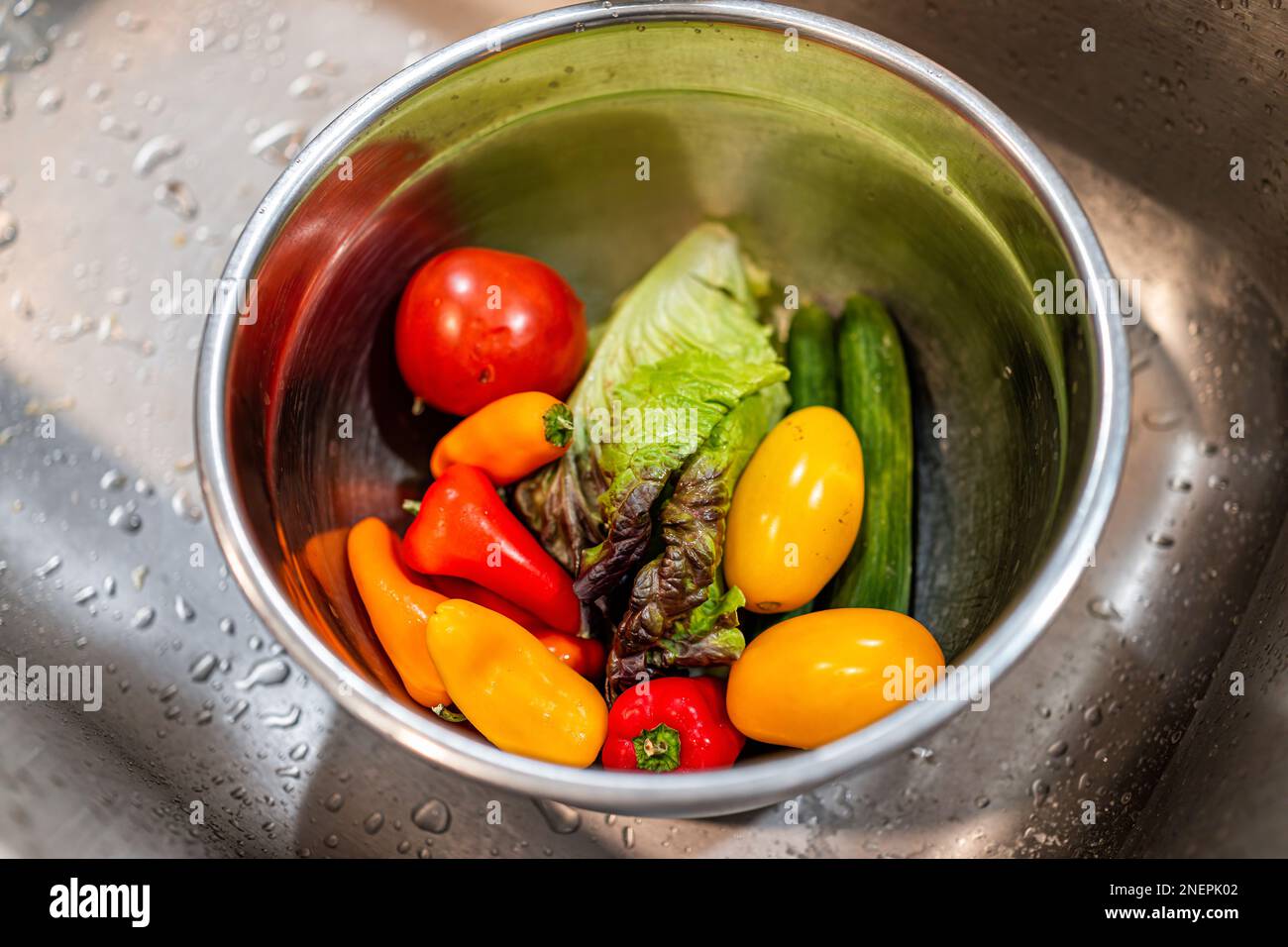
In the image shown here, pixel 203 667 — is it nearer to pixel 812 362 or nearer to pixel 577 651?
pixel 577 651

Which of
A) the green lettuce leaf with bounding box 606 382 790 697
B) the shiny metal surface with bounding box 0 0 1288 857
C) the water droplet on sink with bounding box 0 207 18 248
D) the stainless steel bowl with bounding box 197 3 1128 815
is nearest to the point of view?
the stainless steel bowl with bounding box 197 3 1128 815

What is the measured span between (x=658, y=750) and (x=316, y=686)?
0.35 meters

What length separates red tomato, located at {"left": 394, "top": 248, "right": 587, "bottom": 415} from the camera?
0.79m

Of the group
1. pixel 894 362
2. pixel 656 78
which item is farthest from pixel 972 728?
pixel 656 78

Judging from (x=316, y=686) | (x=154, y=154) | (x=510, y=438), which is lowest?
(x=316, y=686)

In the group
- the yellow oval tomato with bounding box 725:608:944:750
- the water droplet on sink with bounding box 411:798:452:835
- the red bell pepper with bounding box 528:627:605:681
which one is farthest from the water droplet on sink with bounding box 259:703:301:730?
the yellow oval tomato with bounding box 725:608:944:750

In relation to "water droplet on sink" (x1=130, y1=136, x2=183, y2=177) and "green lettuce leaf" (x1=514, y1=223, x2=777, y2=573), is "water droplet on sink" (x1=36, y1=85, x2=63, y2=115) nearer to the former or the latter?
"water droplet on sink" (x1=130, y1=136, x2=183, y2=177)

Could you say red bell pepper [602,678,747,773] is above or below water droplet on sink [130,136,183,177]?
below

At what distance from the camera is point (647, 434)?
760mm

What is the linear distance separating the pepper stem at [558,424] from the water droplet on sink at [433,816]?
0.33 metres

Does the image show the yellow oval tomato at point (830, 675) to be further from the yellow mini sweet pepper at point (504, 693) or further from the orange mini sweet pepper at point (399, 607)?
the orange mini sweet pepper at point (399, 607)

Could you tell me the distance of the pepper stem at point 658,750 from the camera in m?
0.69

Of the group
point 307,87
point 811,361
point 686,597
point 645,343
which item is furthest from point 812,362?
point 307,87

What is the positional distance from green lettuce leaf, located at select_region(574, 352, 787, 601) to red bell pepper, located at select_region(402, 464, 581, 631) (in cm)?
3
